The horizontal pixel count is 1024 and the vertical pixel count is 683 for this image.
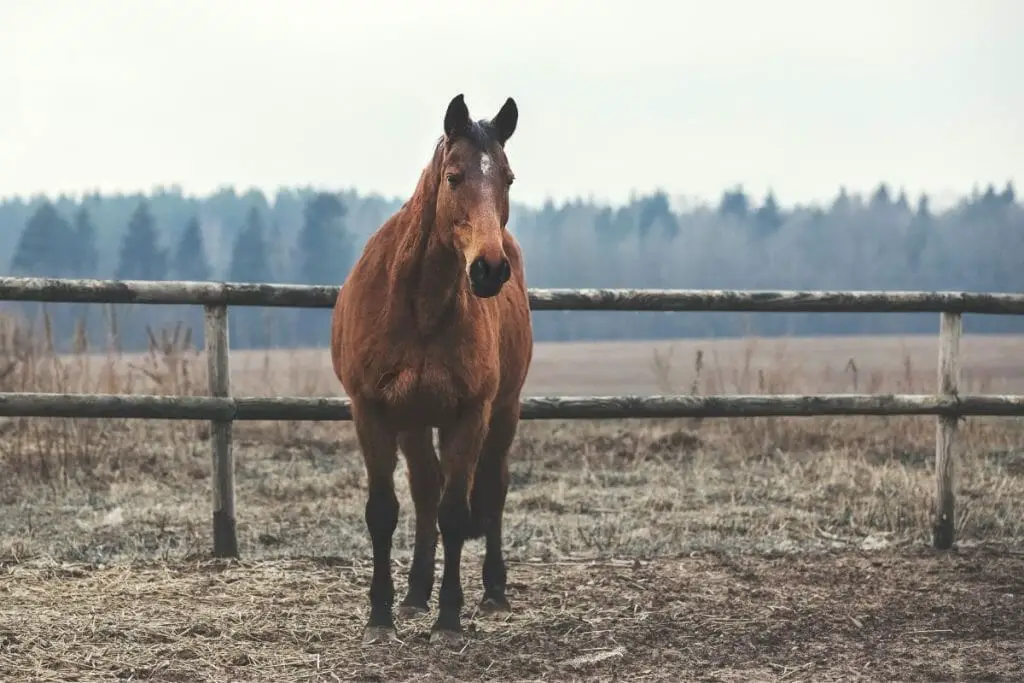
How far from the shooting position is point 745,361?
9.25m

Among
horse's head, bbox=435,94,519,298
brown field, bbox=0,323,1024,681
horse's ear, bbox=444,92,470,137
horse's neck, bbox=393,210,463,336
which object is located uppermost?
horse's ear, bbox=444,92,470,137

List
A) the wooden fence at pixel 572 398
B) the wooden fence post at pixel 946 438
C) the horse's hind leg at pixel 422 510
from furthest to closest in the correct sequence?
the wooden fence post at pixel 946 438, the wooden fence at pixel 572 398, the horse's hind leg at pixel 422 510

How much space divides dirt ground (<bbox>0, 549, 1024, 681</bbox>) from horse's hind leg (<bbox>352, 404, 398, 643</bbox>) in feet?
0.32

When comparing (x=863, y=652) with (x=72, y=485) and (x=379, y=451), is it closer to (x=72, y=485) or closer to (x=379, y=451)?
(x=379, y=451)

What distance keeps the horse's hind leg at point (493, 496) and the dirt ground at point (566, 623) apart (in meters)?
0.16

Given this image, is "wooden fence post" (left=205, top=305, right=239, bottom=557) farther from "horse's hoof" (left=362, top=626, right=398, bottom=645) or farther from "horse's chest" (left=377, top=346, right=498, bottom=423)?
"horse's chest" (left=377, top=346, right=498, bottom=423)

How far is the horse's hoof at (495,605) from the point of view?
4160 millimetres

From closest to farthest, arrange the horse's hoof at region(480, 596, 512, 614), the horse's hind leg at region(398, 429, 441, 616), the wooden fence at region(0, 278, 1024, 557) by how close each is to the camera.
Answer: the horse's hind leg at region(398, 429, 441, 616)
the horse's hoof at region(480, 596, 512, 614)
the wooden fence at region(0, 278, 1024, 557)

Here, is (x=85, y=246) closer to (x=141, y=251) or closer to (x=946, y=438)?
(x=141, y=251)

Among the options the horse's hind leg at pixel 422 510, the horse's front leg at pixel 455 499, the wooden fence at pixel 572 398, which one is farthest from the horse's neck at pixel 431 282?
the wooden fence at pixel 572 398

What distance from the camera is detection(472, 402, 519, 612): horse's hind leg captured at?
4.26 m

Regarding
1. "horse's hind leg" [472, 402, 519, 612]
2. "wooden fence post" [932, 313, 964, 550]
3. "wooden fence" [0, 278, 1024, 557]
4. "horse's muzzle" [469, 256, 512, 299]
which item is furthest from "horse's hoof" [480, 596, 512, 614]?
"wooden fence post" [932, 313, 964, 550]

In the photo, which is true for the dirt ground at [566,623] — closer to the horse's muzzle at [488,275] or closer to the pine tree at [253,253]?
the horse's muzzle at [488,275]

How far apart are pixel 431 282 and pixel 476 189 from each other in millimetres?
485
